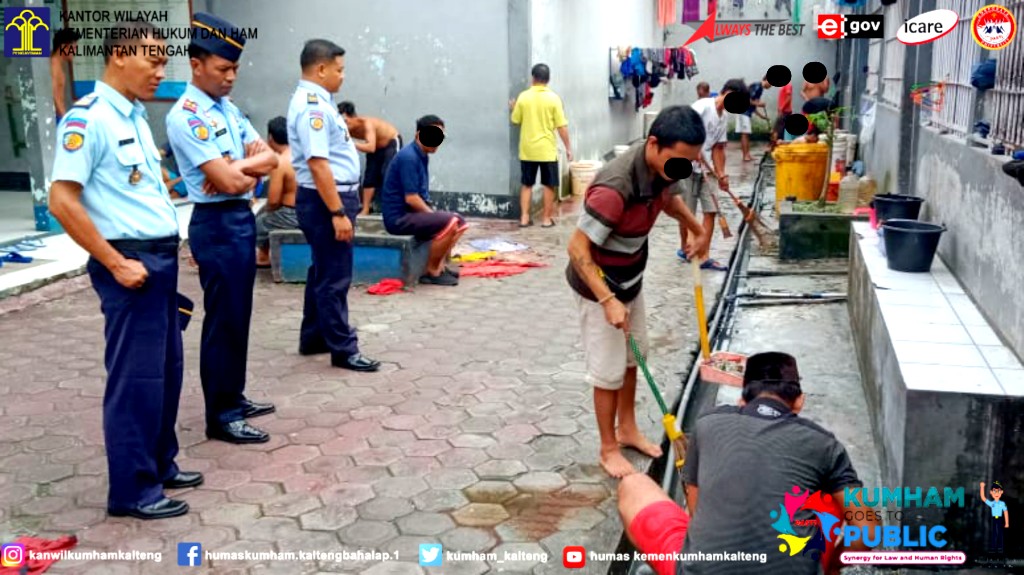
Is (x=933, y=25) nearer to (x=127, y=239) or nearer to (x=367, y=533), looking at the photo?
(x=367, y=533)

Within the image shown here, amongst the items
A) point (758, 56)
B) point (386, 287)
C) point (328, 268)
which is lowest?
point (386, 287)

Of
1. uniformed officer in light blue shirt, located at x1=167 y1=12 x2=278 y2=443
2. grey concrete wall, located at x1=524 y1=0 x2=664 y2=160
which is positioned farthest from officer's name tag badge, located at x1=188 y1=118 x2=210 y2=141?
grey concrete wall, located at x1=524 y1=0 x2=664 y2=160

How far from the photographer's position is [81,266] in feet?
26.7

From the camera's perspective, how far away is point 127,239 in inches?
139

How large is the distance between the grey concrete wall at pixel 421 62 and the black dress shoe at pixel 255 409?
659 centimetres

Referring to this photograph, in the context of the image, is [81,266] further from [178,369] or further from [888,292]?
[888,292]

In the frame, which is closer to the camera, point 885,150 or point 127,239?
point 127,239

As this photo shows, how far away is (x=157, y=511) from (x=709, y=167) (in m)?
6.19

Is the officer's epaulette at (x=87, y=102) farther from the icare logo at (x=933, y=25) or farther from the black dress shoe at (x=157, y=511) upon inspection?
the icare logo at (x=933, y=25)

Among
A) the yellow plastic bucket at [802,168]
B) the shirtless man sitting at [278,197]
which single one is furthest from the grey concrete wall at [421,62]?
the shirtless man sitting at [278,197]

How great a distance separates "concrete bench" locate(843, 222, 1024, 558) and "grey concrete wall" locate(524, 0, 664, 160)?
7438mm

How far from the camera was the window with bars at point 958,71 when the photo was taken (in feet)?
18.4

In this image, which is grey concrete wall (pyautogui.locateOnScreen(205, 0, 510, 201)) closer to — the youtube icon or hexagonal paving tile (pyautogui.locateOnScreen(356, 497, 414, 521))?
hexagonal paving tile (pyautogui.locateOnScreen(356, 497, 414, 521))

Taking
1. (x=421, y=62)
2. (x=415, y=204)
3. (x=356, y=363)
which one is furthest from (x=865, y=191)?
(x=356, y=363)
